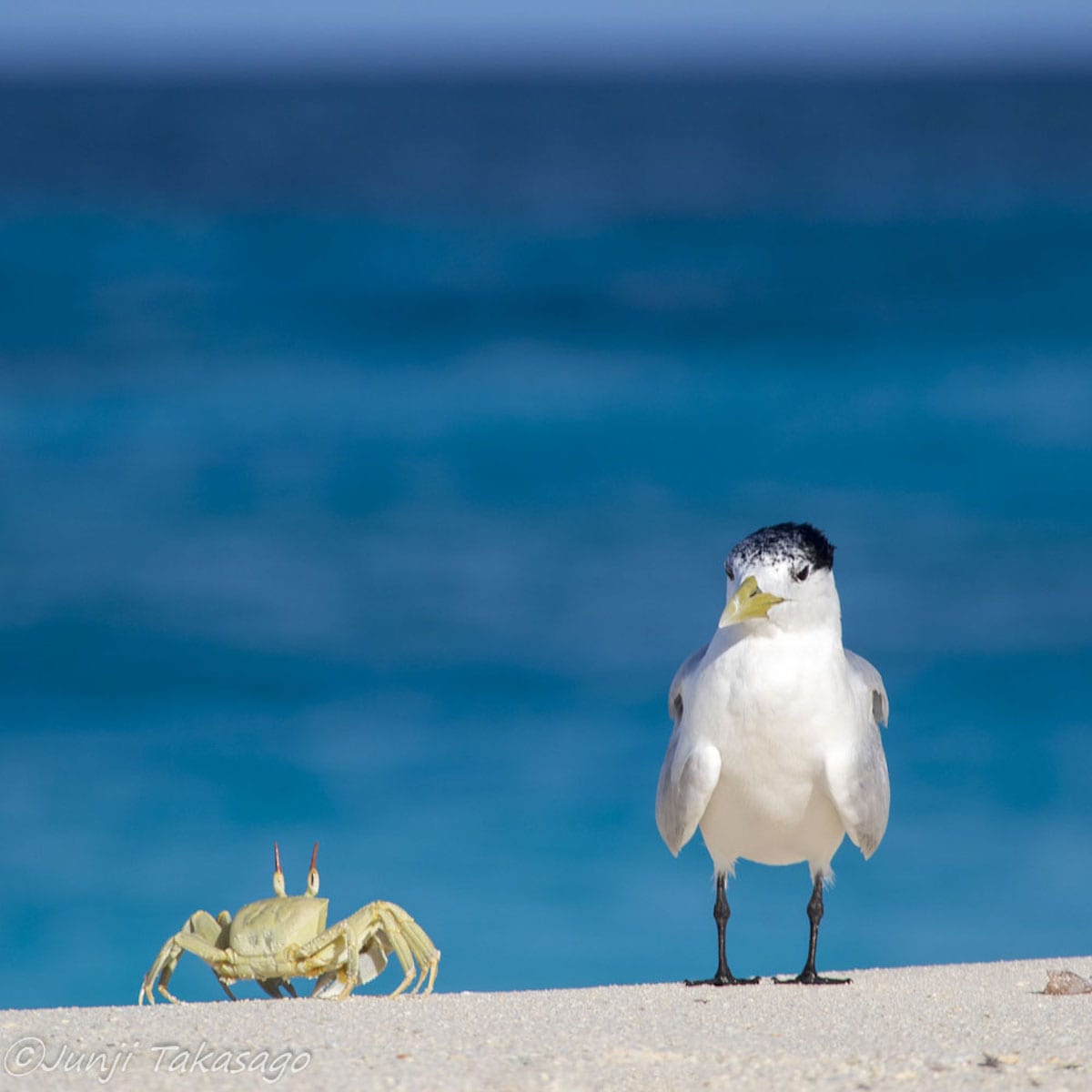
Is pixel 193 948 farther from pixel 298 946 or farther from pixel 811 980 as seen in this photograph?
pixel 811 980

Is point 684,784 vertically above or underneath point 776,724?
underneath

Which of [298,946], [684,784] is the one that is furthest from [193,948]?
[684,784]

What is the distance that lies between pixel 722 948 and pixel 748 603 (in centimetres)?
126

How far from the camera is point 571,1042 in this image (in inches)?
161

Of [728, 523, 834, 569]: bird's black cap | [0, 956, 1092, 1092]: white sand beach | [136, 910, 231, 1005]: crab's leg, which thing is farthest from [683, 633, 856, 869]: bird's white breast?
[136, 910, 231, 1005]: crab's leg

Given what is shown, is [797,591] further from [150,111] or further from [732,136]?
[150,111]

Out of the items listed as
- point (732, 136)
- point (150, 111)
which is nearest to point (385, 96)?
point (150, 111)

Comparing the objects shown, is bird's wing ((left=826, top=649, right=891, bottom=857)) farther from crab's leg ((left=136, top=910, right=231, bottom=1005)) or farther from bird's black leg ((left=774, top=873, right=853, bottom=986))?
crab's leg ((left=136, top=910, right=231, bottom=1005))

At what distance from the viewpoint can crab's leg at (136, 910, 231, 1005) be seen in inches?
231

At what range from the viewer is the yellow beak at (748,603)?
18.8 feet

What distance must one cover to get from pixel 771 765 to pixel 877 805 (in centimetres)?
46

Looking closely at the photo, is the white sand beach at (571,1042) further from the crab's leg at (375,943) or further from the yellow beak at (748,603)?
the yellow beak at (748,603)

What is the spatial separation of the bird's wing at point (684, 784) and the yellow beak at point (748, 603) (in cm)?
46

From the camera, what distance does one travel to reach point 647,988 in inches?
225
